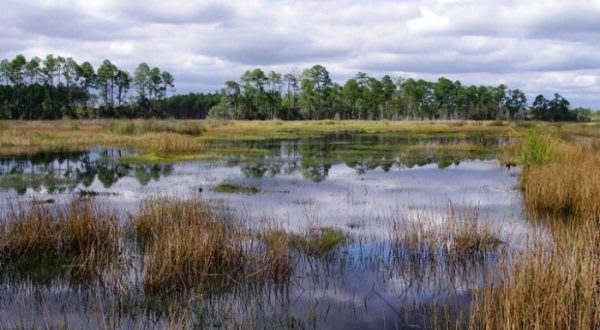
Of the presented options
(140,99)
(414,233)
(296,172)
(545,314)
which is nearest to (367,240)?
(414,233)

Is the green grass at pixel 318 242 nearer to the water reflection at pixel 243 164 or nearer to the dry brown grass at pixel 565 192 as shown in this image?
the dry brown grass at pixel 565 192

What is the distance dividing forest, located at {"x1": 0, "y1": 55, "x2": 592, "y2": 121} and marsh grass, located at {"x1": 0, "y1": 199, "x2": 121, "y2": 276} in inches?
3198

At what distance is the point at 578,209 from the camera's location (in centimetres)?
1547

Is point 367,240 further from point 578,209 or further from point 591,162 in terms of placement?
point 591,162

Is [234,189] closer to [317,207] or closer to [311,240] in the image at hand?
[317,207]

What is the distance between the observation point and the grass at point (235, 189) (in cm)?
2039

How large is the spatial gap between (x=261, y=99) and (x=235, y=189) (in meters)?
92.8

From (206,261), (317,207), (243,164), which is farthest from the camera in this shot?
(243,164)

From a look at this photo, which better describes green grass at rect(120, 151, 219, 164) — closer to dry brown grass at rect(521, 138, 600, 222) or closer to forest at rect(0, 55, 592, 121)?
dry brown grass at rect(521, 138, 600, 222)

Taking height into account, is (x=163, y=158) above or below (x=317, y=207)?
above

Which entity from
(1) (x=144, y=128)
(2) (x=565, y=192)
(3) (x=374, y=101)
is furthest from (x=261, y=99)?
(2) (x=565, y=192)

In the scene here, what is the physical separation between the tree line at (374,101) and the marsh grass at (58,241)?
322 ft

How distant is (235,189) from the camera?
2080 centimetres

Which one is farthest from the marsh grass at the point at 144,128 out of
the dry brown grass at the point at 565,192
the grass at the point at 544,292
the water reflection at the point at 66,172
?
the grass at the point at 544,292
